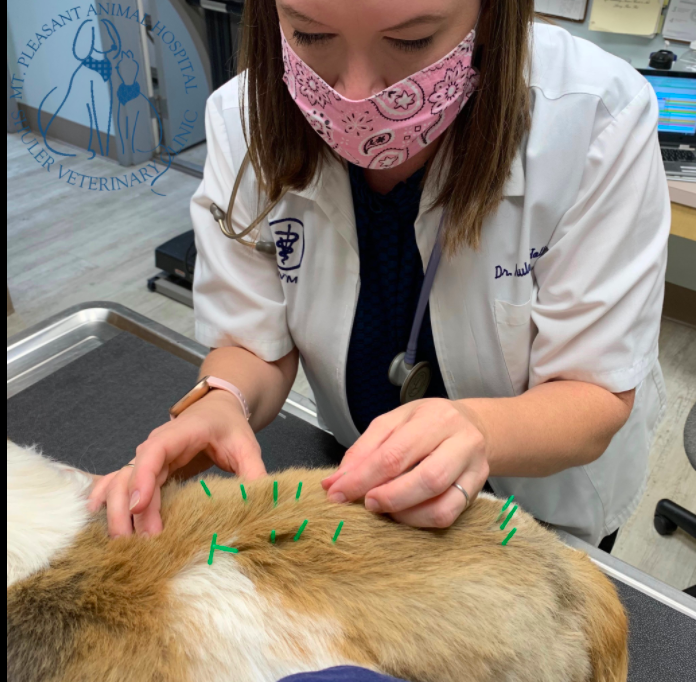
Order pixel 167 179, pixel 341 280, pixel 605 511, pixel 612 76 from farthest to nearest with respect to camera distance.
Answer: pixel 167 179 < pixel 605 511 < pixel 341 280 < pixel 612 76

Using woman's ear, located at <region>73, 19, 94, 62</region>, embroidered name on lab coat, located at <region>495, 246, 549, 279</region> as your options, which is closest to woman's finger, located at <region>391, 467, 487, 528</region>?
embroidered name on lab coat, located at <region>495, 246, 549, 279</region>

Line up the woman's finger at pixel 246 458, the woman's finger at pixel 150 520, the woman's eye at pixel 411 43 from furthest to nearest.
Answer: the woman's finger at pixel 246 458 → the woman's eye at pixel 411 43 → the woman's finger at pixel 150 520

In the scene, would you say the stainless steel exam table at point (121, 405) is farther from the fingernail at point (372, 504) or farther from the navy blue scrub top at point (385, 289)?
the fingernail at point (372, 504)

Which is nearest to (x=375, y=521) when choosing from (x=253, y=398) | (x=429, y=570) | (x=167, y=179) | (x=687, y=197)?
(x=429, y=570)

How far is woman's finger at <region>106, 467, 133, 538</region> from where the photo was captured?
645mm

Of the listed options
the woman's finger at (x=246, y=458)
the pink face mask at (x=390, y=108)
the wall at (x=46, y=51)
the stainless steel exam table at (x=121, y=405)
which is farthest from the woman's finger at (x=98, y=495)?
the wall at (x=46, y=51)

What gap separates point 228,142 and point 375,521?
0.67 m

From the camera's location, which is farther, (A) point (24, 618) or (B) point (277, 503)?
(B) point (277, 503)

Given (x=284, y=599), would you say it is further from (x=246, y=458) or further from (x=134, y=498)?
(x=246, y=458)

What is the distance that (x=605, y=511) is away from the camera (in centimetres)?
116

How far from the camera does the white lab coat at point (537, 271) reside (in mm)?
876

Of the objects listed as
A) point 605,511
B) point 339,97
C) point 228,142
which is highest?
point 339,97

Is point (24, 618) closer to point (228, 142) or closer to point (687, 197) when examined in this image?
point (228, 142)

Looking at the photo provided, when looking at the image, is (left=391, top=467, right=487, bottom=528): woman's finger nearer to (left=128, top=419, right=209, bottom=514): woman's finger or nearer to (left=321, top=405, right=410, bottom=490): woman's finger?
(left=321, top=405, right=410, bottom=490): woman's finger
